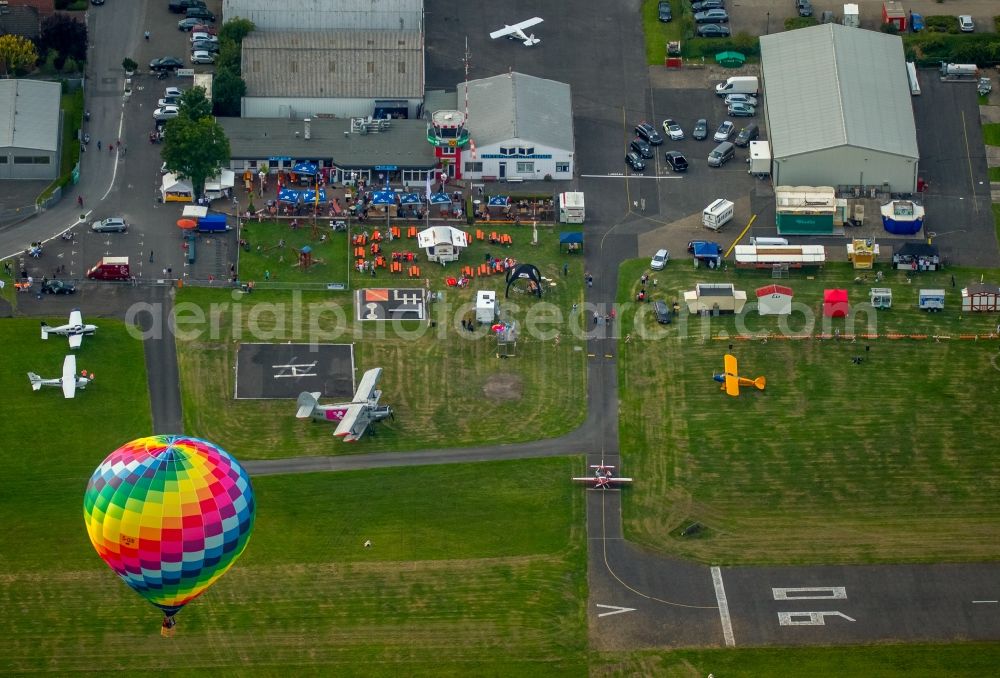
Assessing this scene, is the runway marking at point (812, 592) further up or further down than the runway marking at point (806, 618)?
further up

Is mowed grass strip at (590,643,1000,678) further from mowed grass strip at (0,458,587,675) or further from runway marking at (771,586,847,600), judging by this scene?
runway marking at (771,586,847,600)

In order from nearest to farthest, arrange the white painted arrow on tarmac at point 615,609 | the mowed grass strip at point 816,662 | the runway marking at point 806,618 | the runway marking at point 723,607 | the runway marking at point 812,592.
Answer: the mowed grass strip at point 816,662 < the runway marking at point 723,607 < the runway marking at point 806,618 < the white painted arrow on tarmac at point 615,609 < the runway marking at point 812,592

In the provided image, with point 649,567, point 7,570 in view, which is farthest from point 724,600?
point 7,570

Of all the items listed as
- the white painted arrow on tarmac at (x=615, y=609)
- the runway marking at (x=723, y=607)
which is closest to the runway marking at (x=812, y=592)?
the runway marking at (x=723, y=607)

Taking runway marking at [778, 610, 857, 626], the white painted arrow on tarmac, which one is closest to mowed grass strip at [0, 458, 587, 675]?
the white painted arrow on tarmac

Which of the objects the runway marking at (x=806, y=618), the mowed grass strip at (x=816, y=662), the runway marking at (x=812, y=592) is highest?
the runway marking at (x=812, y=592)

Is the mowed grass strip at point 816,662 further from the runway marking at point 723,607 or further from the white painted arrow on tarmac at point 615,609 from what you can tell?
the white painted arrow on tarmac at point 615,609

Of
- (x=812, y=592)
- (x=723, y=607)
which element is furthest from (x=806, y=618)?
(x=723, y=607)
